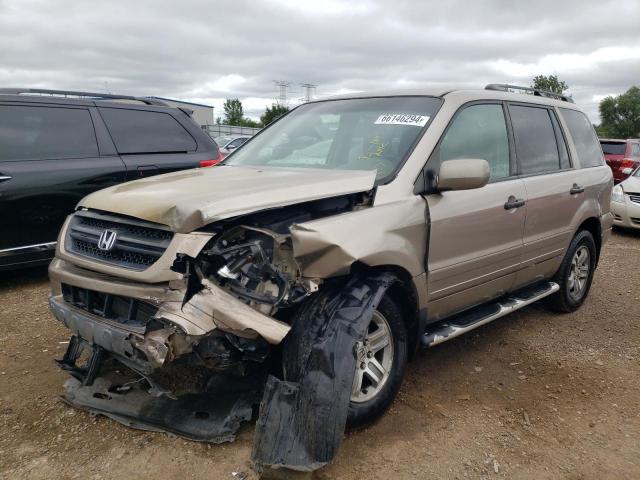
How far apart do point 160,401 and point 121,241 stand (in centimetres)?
93

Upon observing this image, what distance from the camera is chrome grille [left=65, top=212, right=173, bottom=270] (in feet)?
8.61

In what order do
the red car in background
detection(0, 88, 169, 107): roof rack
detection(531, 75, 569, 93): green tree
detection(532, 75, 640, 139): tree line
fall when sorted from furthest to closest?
detection(532, 75, 640, 139): tree line, detection(531, 75, 569, 93): green tree, the red car in background, detection(0, 88, 169, 107): roof rack

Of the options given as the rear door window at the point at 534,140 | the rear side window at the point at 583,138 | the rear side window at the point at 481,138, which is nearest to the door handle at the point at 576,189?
the rear door window at the point at 534,140

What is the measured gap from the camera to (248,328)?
2330mm

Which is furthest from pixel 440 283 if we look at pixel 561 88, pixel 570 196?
pixel 561 88

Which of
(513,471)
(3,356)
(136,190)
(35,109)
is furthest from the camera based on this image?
(35,109)

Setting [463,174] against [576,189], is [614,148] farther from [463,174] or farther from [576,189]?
[463,174]

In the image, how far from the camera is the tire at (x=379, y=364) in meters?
2.87

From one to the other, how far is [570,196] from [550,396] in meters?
1.79

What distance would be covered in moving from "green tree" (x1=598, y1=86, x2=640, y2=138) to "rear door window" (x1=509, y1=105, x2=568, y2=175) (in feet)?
228

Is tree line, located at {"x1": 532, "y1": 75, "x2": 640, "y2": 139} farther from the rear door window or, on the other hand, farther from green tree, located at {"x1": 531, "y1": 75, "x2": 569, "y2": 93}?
the rear door window

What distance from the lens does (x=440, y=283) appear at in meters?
3.29

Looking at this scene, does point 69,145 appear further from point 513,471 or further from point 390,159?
point 513,471

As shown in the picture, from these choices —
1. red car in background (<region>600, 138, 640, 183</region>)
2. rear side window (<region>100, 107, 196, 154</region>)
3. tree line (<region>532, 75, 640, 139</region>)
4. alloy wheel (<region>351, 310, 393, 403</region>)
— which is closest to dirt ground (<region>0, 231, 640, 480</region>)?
alloy wheel (<region>351, 310, 393, 403</region>)
